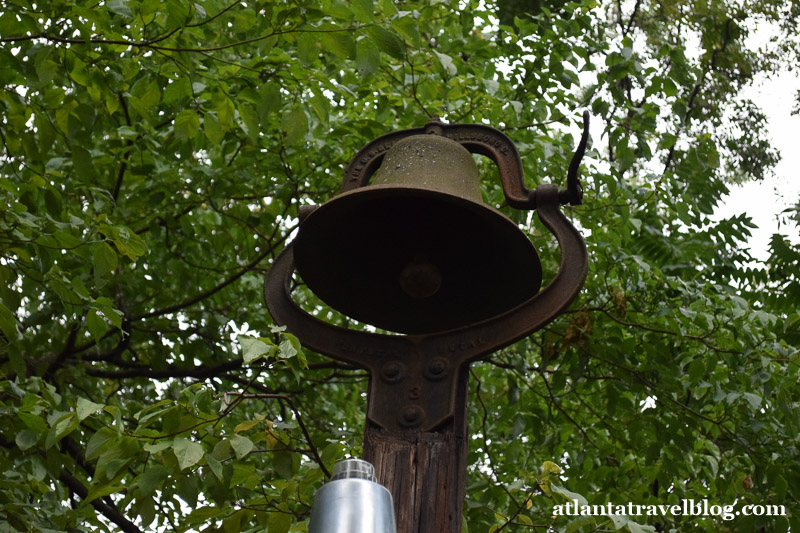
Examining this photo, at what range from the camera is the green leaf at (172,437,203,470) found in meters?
2.32

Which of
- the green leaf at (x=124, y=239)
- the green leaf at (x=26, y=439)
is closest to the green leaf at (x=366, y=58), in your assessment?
the green leaf at (x=124, y=239)

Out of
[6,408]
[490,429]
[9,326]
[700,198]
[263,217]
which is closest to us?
[9,326]

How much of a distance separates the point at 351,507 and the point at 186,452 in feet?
3.14

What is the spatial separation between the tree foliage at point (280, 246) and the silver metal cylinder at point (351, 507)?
3.78 feet

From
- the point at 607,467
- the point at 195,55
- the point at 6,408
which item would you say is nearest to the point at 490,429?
the point at 607,467

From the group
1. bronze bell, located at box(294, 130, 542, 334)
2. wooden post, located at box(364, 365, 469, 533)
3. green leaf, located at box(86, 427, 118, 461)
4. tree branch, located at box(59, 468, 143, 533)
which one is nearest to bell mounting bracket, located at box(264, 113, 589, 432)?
wooden post, located at box(364, 365, 469, 533)

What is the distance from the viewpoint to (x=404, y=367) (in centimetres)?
257

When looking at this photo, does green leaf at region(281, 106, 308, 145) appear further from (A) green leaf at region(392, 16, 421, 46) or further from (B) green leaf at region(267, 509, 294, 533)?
(B) green leaf at region(267, 509, 294, 533)

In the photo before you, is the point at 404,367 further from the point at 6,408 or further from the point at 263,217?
the point at 263,217

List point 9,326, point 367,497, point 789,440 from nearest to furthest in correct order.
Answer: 1. point 367,497
2. point 9,326
3. point 789,440

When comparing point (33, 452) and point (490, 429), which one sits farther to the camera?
point (490, 429)

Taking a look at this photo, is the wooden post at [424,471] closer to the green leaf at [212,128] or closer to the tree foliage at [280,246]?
the tree foliage at [280,246]

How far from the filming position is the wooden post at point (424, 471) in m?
2.29

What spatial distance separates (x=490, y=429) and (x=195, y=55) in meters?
3.13
